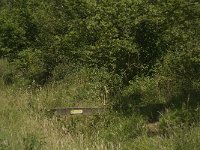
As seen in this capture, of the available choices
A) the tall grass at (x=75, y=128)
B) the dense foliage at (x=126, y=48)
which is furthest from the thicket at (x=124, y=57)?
the tall grass at (x=75, y=128)

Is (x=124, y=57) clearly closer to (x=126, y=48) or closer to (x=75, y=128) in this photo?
(x=126, y=48)

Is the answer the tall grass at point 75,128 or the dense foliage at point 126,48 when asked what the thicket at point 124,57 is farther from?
the tall grass at point 75,128

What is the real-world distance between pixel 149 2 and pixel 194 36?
6.69 ft

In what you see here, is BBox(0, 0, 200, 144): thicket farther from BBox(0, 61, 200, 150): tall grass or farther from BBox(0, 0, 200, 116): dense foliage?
BBox(0, 61, 200, 150): tall grass

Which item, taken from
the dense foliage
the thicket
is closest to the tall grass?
the thicket

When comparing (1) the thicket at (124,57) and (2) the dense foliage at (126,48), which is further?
(2) the dense foliage at (126,48)

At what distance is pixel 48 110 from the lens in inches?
415

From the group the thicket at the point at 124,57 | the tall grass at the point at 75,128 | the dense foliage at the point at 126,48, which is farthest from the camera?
the dense foliage at the point at 126,48

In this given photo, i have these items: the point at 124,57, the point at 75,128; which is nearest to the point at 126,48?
the point at 124,57

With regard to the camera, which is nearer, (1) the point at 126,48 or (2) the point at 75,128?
(2) the point at 75,128

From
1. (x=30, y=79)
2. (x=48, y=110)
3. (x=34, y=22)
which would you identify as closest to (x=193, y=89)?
(x=48, y=110)

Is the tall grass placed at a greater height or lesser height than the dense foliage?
lesser

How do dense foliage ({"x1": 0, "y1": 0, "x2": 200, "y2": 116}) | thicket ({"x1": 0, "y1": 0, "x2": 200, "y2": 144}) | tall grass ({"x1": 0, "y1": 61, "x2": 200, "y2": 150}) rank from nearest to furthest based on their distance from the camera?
tall grass ({"x1": 0, "y1": 61, "x2": 200, "y2": 150})
thicket ({"x1": 0, "y1": 0, "x2": 200, "y2": 144})
dense foliage ({"x1": 0, "y1": 0, "x2": 200, "y2": 116})

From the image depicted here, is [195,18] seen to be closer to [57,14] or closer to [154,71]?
[154,71]
